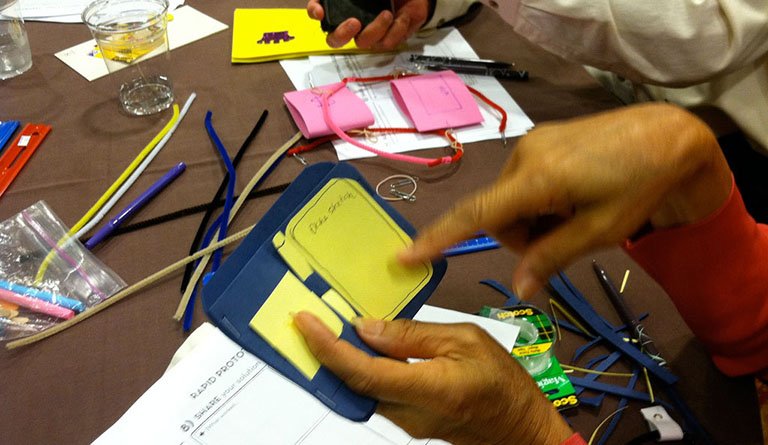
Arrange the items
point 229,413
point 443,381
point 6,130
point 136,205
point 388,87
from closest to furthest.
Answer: point 443,381 → point 229,413 → point 136,205 → point 6,130 → point 388,87

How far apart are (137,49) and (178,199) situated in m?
0.32

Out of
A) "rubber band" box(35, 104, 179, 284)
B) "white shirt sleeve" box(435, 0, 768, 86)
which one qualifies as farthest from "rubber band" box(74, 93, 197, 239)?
"white shirt sleeve" box(435, 0, 768, 86)

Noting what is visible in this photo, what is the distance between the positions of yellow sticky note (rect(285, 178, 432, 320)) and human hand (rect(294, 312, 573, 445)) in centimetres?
3

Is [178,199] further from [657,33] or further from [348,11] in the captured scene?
[657,33]

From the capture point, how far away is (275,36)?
1.08 meters

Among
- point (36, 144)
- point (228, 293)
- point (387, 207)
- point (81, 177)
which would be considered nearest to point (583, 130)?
point (387, 207)

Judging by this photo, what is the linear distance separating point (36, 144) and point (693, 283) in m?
0.91

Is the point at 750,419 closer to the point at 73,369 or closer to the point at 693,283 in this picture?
the point at 693,283

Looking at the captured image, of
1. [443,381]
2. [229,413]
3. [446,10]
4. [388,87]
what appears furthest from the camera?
[446,10]

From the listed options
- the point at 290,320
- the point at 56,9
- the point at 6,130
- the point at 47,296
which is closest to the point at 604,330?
the point at 290,320

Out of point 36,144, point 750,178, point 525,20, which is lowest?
point 750,178

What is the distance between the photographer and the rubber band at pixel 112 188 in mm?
685

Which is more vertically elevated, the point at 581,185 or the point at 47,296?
the point at 581,185

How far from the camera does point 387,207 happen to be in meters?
0.53
